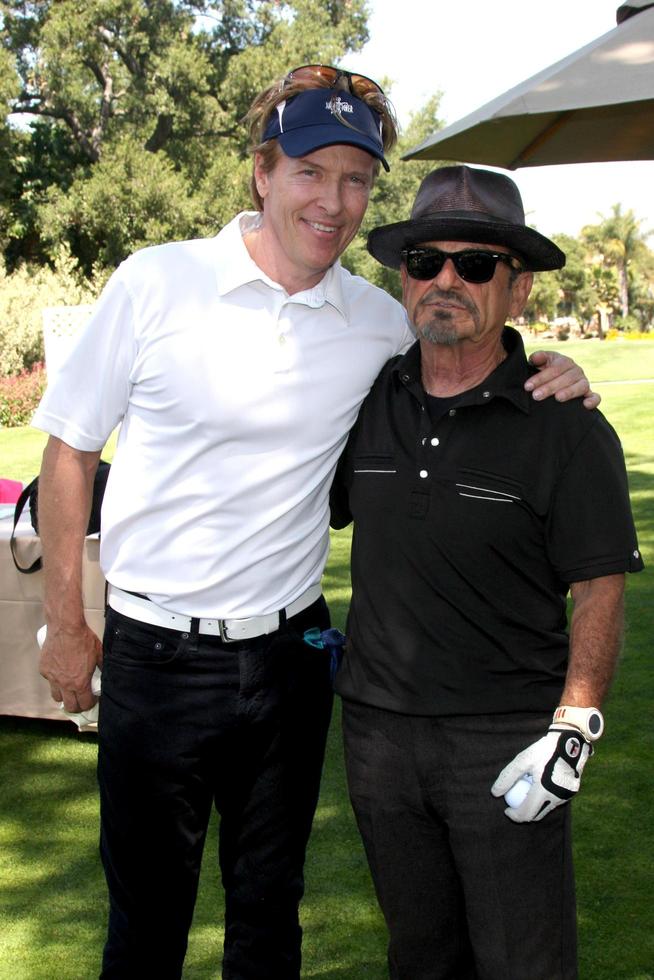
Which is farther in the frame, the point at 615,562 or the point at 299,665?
the point at 299,665

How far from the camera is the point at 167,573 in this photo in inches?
103

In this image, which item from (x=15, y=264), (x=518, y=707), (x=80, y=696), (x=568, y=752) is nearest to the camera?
(x=568, y=752)

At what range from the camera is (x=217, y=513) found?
2588 millimetres

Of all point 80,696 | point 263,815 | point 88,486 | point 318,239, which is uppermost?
point 318,239

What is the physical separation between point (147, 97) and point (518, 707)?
38.7 m

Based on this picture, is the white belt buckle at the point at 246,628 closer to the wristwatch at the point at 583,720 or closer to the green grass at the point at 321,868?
the wristwatch at the point at 583,720

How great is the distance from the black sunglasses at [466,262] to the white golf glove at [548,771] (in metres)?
0.99

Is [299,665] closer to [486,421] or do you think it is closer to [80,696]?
[80,696]

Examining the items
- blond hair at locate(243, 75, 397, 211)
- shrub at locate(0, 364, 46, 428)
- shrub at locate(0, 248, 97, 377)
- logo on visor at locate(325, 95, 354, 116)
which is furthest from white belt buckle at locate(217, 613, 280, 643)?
shrub at locate(0, 248, 97, 377)

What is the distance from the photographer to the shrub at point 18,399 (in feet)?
71.4

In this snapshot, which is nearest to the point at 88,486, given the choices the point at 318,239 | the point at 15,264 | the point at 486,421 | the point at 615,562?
the point at 318,239

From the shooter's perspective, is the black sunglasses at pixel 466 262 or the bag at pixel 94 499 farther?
the bag at pixel 94 499

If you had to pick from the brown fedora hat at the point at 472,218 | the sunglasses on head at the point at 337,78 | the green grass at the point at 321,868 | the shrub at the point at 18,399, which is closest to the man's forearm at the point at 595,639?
the green grass at the point at 321,868

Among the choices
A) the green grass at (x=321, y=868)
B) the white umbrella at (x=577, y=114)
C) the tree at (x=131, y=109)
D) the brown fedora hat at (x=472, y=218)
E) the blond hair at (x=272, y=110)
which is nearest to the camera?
the brown fedora hat at (x=472, y=218)
